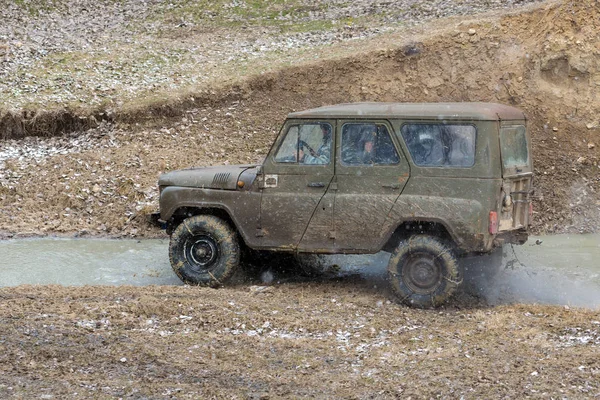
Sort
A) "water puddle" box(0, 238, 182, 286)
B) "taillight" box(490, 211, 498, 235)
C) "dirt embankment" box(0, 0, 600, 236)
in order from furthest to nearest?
1. "dirt embankment" box(0, 0, 600, 236)
2. "water puddle" box(0, 238, 182, 286)
3. "taillight" box(490, 211, 498, 235)

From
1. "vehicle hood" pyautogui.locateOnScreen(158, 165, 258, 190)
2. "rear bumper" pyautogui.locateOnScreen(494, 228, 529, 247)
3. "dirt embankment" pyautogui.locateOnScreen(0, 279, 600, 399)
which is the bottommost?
"dirt embankment" pyautogui.locateOnScreen(0, 279, 600, 399)

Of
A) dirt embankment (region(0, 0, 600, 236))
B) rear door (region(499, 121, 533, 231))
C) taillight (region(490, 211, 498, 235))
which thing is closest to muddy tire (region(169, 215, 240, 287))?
taillight (region(490, 211, 498, 235))

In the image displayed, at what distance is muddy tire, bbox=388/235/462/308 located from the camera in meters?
8.73

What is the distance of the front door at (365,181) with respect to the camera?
29.2ft

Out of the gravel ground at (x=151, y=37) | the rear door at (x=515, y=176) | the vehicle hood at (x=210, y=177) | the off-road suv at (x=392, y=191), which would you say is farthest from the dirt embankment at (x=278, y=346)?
the gravel ground at (x=151, y=37)

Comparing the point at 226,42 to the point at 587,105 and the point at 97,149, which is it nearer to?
the point at 97,149

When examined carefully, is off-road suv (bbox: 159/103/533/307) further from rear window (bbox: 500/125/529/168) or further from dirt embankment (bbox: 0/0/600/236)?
dirt embankment (bbox: 0/0/600/236)

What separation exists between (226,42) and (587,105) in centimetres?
842

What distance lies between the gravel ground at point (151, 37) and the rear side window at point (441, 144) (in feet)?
30.9

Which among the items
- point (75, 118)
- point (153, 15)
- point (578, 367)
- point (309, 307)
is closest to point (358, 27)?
point (153, 15)

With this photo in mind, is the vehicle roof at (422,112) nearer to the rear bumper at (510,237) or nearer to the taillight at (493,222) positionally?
the taillight at (493,222)

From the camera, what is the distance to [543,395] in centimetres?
611

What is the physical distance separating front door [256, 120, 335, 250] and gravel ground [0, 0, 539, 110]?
836 cm

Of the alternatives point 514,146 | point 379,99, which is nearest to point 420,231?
point 514,146
